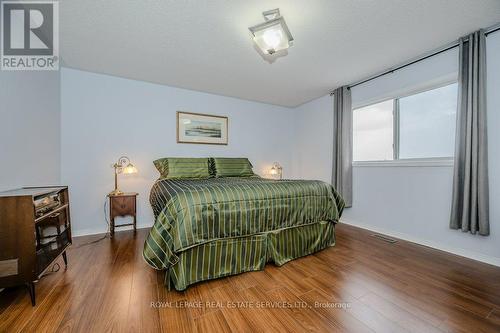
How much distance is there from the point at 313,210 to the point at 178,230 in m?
1.39

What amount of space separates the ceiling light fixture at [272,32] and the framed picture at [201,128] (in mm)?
2042

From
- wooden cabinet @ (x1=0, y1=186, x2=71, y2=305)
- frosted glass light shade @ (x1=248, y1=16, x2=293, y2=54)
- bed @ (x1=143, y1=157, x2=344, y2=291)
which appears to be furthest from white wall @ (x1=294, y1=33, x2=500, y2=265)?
wooden cabinet @ (x1=0, y1=186, x2=71, y2=305)

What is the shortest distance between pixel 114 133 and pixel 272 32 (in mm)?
2684

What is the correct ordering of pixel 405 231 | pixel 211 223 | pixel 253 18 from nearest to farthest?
pixel 211 223 < pixel 253 18 < pixel 405 231

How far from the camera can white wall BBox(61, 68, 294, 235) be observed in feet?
9.20

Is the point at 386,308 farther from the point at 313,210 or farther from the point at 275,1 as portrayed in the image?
the point at 275,1

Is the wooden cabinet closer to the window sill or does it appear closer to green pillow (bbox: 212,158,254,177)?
green pillow (bbox: 212,158,254,177)

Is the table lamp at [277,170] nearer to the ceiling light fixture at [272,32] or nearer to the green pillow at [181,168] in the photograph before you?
the green pillow at [181,168]

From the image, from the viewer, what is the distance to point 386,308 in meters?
1.37

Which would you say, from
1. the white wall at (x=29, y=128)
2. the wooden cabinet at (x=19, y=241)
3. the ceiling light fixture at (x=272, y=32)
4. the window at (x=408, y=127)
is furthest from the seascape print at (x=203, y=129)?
the window at (x=408, y=127)

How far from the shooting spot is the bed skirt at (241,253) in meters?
1.56

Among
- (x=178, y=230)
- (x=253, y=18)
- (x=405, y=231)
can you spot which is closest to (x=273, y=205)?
(x=178, y=230)

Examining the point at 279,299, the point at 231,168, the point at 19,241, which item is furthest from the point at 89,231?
the point at 279,299

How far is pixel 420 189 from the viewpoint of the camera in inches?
101
